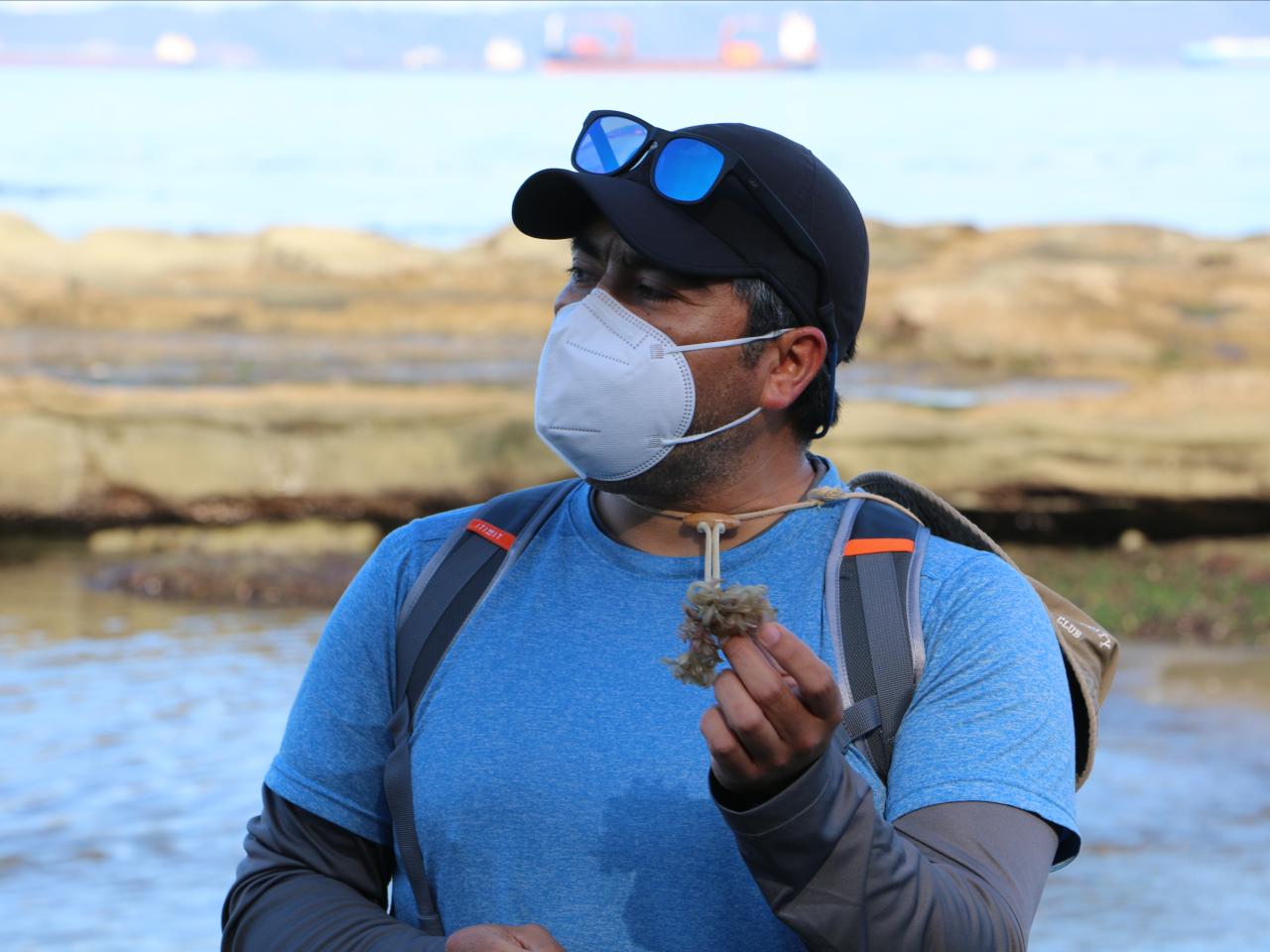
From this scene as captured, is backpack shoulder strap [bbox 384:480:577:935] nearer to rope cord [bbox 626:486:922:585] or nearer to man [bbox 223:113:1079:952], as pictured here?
man [bbox 223:113:1079:952]

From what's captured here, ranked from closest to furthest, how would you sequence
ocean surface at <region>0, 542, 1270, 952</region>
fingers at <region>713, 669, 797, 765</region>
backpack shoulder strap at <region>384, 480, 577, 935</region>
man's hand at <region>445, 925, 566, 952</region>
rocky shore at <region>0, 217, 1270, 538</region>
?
fingers at <region>713, 669, 797, 765</region>, man's hand at <region>445, 925, 566, 952</region>, backpack shoulder strap at <region>384, 480, 577, 935</region>, ocean surface at <region>0, 542, 1270, 952</region>, rocky shore at <region>0, 217, 1270, 538</region>

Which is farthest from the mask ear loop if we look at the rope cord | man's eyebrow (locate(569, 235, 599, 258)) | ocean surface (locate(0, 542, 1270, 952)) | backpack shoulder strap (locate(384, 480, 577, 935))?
ocean surface (locate(0, 542, 1270, 952))

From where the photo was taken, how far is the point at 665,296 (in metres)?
2.07

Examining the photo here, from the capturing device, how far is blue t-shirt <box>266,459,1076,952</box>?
6.14 feet

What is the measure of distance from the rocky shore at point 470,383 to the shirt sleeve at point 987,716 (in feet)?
27.1

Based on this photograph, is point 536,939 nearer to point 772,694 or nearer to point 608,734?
point 608,734

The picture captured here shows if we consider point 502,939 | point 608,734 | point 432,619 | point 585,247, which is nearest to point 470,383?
point 585,247

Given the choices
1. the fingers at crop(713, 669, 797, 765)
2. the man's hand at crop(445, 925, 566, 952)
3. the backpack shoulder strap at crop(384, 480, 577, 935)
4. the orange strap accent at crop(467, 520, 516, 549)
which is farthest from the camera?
the orange strap accent at crop(467, 520, 516, 549)

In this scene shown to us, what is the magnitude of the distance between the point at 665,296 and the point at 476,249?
27.6 meters

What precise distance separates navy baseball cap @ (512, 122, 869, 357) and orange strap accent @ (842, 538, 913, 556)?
292mm

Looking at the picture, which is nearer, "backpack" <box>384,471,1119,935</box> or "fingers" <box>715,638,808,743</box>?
"fingers" <box>715,638,808,743</box>

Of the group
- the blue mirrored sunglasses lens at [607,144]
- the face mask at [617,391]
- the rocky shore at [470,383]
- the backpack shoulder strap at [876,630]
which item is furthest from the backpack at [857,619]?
the rocky shore at [470,383]

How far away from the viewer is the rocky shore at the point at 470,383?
423 inches

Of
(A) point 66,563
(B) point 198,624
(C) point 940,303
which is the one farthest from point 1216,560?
(C) point 940,303
